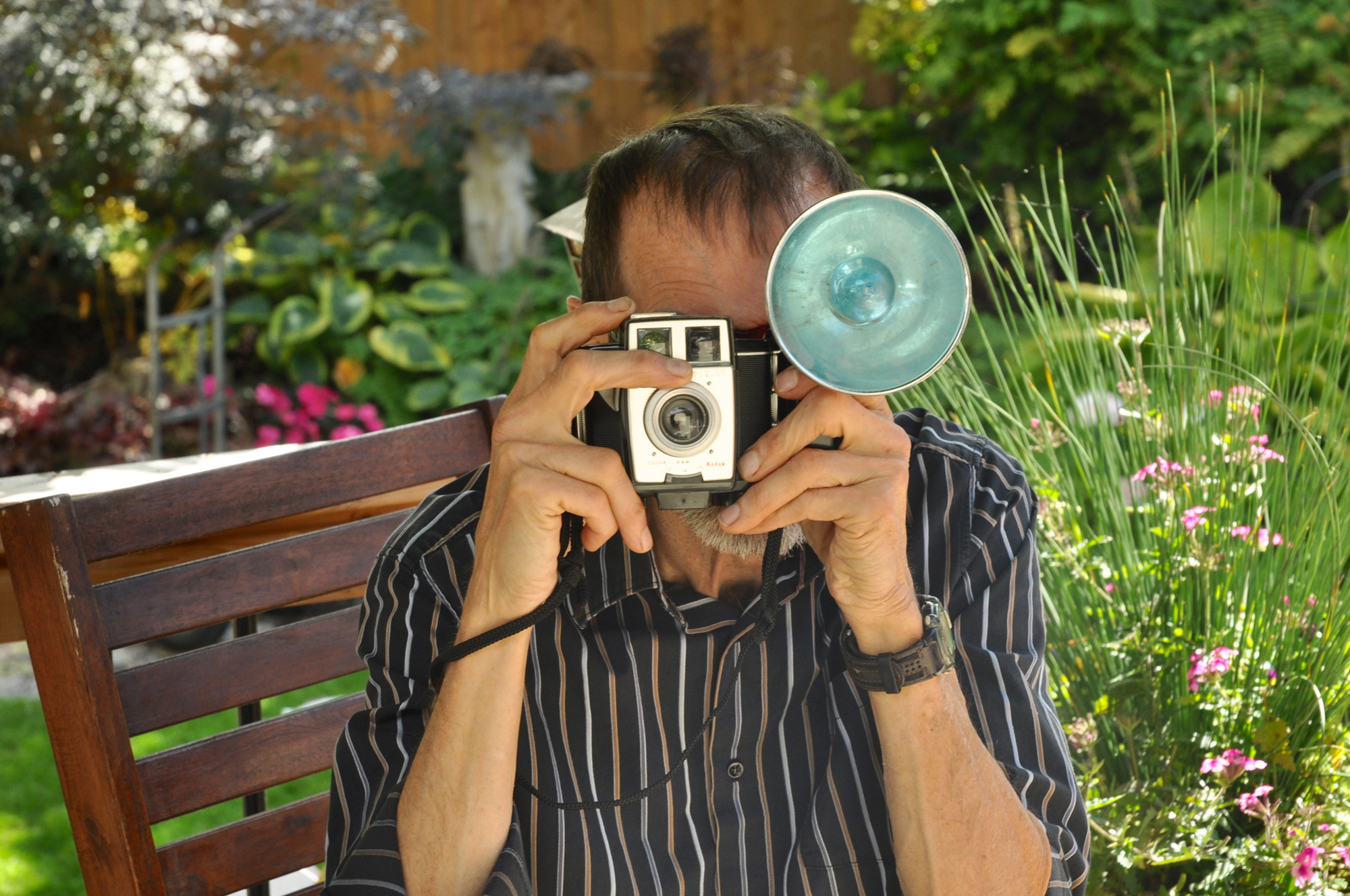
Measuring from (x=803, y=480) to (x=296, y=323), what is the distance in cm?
401

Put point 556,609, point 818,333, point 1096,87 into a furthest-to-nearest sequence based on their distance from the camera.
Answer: point 1096,87
point 556,609
point 818,333

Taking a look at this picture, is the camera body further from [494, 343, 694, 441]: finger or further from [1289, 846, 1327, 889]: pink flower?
[1289, 846, 1327, 889]: pink flower

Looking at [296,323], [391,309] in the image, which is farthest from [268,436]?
[391,309]

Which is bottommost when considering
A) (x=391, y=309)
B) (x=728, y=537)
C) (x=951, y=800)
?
(x=951, y=800)

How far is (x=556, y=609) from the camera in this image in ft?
3.26

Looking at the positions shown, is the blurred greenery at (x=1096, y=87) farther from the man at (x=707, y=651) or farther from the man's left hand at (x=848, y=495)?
the man's left hand at (x=848, y=495)

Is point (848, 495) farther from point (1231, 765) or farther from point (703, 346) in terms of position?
point (1231, 765)

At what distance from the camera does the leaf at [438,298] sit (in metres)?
4.62

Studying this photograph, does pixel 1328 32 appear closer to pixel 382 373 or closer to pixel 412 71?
pixel 412 71

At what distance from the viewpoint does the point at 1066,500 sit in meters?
1.34

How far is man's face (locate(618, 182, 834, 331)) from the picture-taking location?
1032 mm

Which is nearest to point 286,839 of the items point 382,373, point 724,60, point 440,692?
point 440,692

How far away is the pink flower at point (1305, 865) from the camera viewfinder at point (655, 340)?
33.6 inches

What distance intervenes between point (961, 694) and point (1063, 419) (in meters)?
0.54
